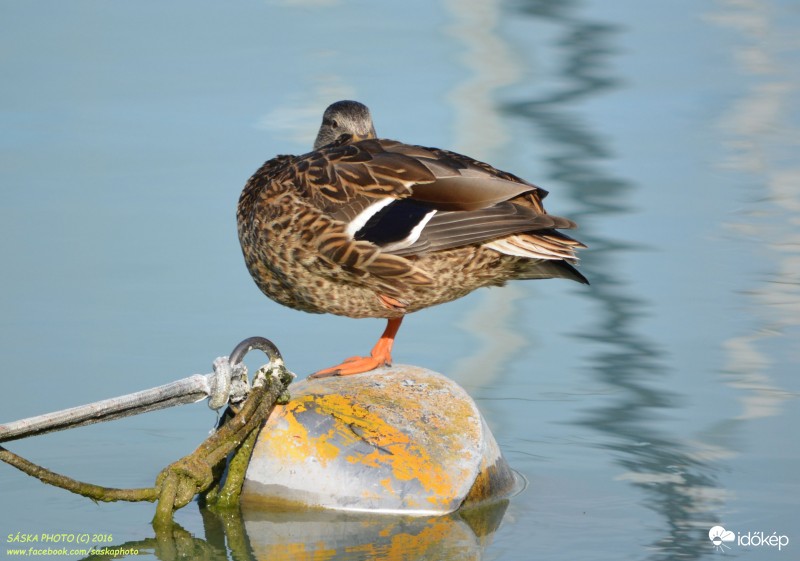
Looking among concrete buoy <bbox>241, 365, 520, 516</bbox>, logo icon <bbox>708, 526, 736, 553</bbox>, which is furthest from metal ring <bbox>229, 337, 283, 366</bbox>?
logo icon <bbox>708, 526, 736, 553</bbox>

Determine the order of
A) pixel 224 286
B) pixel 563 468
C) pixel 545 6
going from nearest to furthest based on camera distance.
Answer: pixel 563 468
pixel 224 286
pixel 545 6

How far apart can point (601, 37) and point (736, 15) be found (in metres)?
1.50

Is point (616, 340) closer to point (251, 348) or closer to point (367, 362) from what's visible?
point (367, 362)

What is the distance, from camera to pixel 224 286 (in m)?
7.16

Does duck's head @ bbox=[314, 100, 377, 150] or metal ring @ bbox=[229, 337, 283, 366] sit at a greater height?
duck's head @ bbox=[314, 100, 377, 150]

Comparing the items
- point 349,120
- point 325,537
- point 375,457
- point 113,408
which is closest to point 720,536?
point 375,457

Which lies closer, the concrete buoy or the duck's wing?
the concrete buoy

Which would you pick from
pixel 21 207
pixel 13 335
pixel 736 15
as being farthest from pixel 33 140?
pixel 736 15

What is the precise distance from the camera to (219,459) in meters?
4.73

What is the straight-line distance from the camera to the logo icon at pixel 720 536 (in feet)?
15.0

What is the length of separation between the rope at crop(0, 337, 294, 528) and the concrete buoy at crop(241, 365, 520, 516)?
0.25ft

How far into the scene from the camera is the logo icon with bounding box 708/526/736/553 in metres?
4.58

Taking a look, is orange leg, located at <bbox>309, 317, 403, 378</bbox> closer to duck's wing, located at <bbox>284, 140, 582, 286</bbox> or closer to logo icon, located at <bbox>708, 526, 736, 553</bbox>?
duck's wing, located at <bbox>284, 140, 582, 286</bbox>

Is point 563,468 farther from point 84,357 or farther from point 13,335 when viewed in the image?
point 13,335
